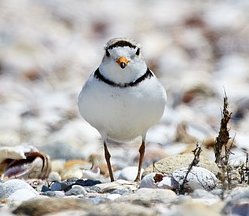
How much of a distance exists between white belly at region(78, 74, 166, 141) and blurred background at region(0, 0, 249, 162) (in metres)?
1.63

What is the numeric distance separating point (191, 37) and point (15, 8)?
3125 mm

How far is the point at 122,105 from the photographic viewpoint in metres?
5.12

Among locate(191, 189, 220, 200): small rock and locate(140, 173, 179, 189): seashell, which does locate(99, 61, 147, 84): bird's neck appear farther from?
locate(191, 189, 220, 200): small rock

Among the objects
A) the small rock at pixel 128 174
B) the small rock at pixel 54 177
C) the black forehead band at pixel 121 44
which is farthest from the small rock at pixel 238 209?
the small rock at pixel 54 177

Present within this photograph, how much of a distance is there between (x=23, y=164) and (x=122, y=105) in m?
1.05

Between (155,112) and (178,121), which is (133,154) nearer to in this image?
(178,121)

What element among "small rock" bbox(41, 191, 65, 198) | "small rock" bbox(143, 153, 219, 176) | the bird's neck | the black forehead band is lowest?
"small rock" bbox(41, 191, 65, 198)

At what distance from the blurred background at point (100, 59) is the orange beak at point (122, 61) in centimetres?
184

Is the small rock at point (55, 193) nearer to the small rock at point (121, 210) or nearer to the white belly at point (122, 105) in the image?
the white belly at point (122, 105)

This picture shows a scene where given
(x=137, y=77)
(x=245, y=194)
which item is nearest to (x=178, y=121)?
(x=137, y=77)

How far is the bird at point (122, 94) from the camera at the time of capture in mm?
5121

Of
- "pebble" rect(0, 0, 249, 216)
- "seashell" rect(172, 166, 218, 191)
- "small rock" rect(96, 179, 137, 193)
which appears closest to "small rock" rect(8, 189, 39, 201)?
"pebble" rect(0, 0, 249, 216)

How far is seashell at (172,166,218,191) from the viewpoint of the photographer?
4.56 m

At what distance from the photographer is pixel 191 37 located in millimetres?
13188
